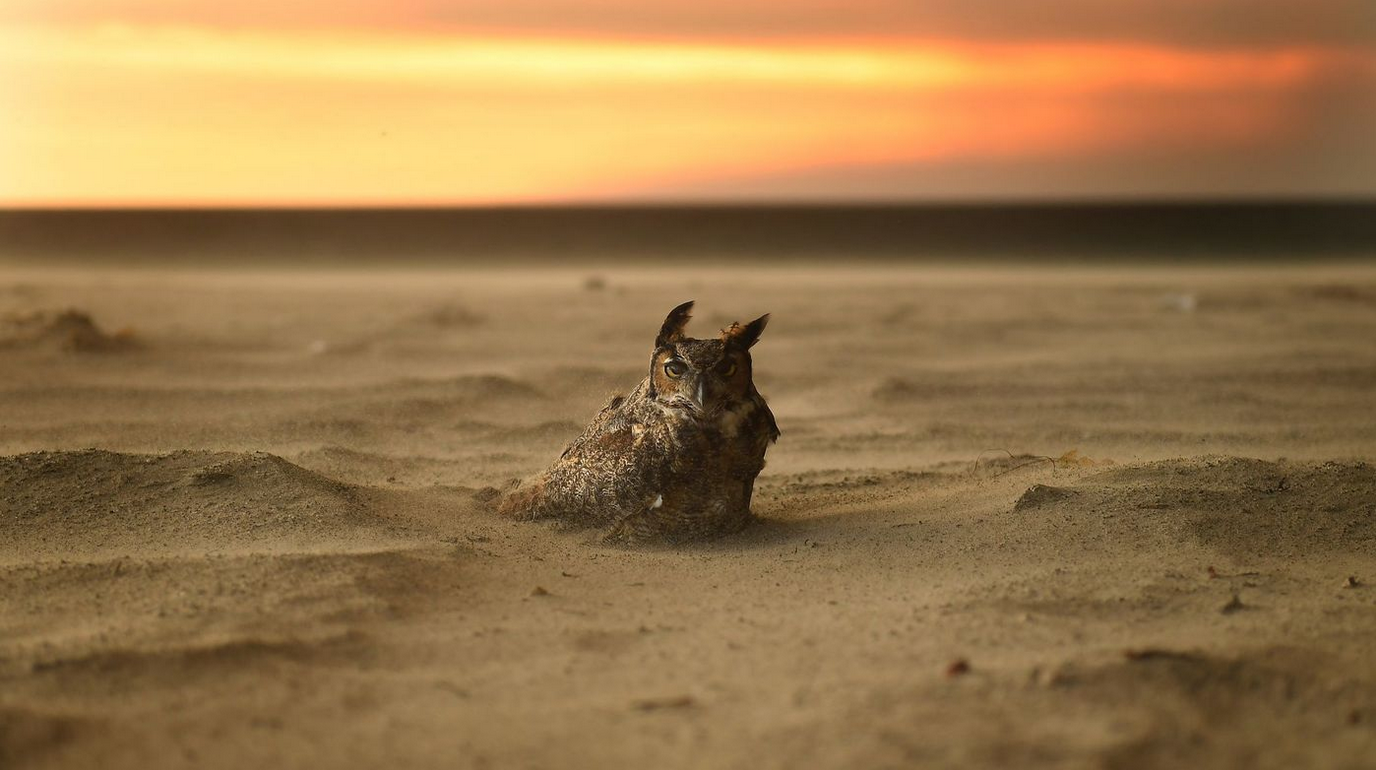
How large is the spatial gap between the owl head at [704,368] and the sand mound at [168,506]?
1.05 metres

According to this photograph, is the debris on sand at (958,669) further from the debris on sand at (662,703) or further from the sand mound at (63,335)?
the sand mound at (63,335)

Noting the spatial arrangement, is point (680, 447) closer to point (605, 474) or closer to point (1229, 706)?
point (605, 474)

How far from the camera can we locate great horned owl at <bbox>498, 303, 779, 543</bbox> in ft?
12.4

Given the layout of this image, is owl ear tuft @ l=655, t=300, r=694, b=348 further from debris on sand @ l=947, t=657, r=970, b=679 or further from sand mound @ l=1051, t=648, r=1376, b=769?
sand mound @ l=1051, t=648, r=1376, b=769

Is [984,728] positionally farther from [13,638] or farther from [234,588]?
[13,638]

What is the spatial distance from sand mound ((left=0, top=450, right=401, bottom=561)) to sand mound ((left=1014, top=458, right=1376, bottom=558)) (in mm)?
2286

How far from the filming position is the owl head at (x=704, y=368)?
375 centimetres

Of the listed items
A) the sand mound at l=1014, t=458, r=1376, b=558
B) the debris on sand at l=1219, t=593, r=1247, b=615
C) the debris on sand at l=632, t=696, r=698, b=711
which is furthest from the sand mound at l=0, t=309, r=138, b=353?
the debris on sand at l=1219, t=593, r=1247, b=615

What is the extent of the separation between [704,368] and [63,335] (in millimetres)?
6264

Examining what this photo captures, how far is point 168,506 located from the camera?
4031mm

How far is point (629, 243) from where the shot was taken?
35.1 m

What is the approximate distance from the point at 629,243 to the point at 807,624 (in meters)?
32.4

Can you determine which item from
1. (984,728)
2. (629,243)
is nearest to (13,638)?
(984,728)

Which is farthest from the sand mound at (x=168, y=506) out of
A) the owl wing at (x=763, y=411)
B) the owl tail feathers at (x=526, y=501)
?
the owl wing at (x=763, y=411)
